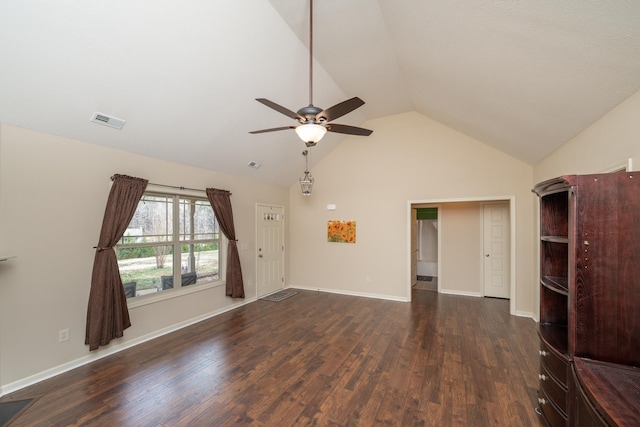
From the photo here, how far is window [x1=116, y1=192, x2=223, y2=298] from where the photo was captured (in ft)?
12.0

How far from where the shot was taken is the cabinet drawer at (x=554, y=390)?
1769 mm

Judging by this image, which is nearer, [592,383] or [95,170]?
[592,383]

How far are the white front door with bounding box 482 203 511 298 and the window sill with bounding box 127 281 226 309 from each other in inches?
222

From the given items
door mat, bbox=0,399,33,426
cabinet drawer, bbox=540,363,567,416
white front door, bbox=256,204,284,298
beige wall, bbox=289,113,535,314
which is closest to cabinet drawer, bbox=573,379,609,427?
cabinet drawer, bbox=540,363,567,416

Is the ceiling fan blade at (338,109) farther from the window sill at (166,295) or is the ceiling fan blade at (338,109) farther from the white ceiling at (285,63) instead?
the window sill at (166,295)

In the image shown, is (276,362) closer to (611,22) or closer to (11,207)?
(11,207)

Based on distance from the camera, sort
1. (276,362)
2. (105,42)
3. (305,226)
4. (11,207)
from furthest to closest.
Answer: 1. (305,226)
2. (276,362)
3. (11,207)
4. (105,42)

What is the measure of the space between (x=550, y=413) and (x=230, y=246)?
4.64 metres

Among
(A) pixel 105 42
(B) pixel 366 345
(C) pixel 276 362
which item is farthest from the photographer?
(B) pixel 366 345

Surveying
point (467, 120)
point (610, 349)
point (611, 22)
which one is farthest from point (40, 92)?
point (467, 120)

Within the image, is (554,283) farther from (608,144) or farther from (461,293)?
(461,293)

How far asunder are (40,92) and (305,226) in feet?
16.2

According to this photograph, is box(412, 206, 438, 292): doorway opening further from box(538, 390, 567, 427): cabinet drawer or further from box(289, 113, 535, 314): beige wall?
box(538, 390, 567, 427): cabinet drawer

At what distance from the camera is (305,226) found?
6.57 meters
